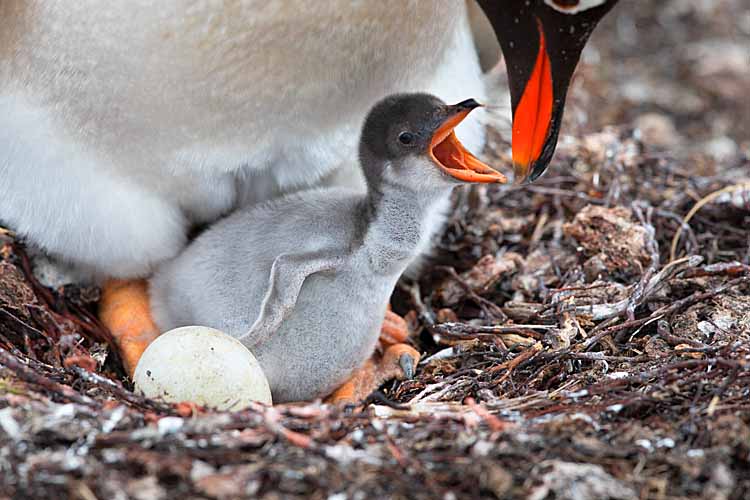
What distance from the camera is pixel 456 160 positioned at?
7.72 ft

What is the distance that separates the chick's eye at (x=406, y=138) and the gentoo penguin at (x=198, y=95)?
18cm

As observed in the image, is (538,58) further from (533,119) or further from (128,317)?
(128,317)

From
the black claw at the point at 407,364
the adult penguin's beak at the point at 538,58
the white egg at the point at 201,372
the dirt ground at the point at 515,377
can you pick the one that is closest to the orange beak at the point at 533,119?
the adult penguin's beak at the point at 538,58

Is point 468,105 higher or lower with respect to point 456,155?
higher

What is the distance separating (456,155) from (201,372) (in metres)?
0.79

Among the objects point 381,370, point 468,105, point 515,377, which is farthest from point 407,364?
point 468,105

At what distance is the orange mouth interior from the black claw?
53cm

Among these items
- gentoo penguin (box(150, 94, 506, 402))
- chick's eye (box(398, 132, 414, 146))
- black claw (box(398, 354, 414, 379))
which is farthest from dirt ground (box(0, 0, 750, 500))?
chick's eye (box(398, 132, 414, 146))

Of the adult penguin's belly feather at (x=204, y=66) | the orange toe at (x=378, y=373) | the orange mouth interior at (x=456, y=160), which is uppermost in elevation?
the adult penguin's belly feather at (x=204, y=66)

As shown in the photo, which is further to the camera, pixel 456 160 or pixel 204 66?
pixel 456 160

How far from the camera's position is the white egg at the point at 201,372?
2078mm

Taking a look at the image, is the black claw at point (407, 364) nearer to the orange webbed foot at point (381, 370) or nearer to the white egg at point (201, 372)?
the orange webbed foot at point (381, 370)

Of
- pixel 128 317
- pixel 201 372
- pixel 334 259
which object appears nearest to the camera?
pixel 201 372

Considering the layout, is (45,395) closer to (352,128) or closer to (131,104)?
(131,104)
